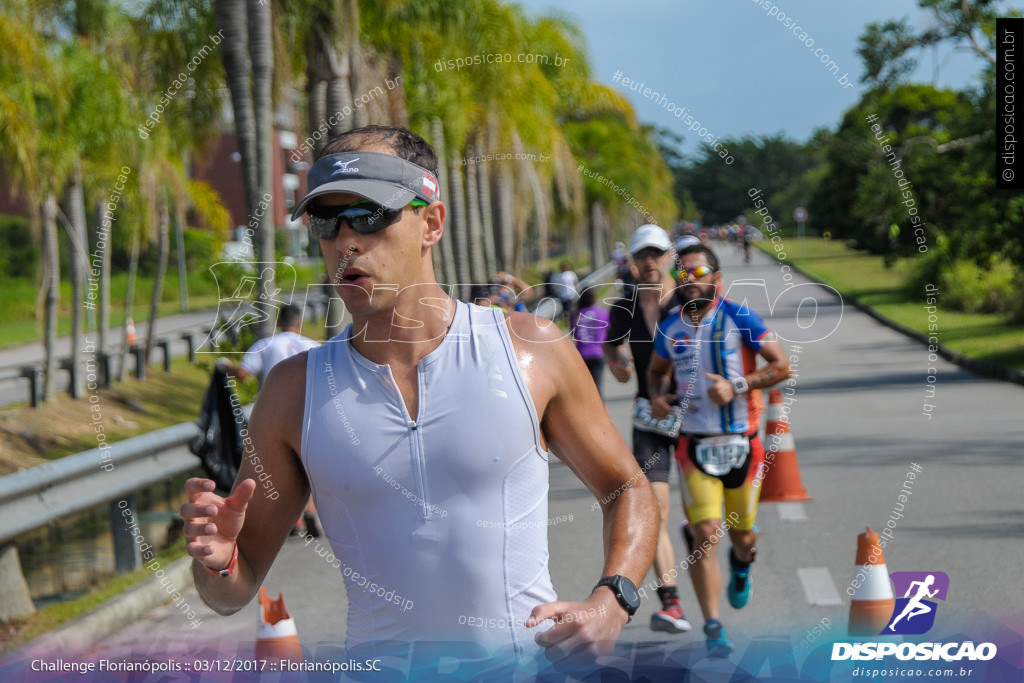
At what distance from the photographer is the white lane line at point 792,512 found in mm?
9148

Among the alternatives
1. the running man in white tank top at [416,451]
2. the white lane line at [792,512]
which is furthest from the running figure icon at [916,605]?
the white lane line at [792,512]

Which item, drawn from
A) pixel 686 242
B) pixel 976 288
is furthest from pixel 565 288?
pixel 686 242

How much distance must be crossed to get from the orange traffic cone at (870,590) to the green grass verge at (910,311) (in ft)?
44.4

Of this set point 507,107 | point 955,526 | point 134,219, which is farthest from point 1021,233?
point 134,219

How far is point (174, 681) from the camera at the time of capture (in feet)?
9.31

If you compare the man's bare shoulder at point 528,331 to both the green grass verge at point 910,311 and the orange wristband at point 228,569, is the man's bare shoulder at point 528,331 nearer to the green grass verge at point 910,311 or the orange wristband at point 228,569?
the orange wristband at point 228,569

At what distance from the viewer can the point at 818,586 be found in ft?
23.3

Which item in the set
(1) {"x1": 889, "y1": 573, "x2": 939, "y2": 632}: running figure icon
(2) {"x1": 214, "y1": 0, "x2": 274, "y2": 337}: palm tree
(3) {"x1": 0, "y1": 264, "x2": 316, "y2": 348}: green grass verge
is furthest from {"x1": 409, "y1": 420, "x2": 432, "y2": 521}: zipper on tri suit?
(3) {"x1": 0, "y1": 264, "x2": 316, "y2": 348}: green grass verge

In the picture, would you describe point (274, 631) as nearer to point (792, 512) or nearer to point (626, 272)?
point (792, 512)

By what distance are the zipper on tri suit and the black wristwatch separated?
0.39m

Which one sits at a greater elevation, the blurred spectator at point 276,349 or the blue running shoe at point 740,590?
the blurred spectator at point 276,349

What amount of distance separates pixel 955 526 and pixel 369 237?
6602 millimetres

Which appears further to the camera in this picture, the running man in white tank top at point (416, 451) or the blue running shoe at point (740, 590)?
the blue running shoe at point (740, 590)

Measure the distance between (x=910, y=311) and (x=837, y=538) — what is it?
2471 centimetres
